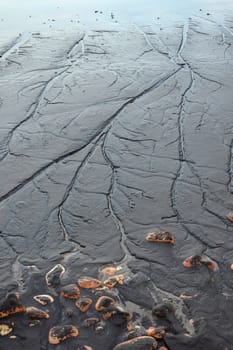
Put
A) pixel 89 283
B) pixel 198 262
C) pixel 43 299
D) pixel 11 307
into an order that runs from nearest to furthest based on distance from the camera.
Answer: pixel 11 307 → pixel 43 299 → pixel 89 283 → pixel 198 262

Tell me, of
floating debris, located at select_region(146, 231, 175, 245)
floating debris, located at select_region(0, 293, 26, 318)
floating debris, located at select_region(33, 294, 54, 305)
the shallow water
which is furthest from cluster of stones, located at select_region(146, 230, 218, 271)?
the shallow water

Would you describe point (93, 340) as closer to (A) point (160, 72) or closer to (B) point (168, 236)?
(B) point (168, 236)

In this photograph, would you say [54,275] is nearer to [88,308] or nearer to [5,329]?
[88,308]

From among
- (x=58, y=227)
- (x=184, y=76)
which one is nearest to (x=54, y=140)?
(x=58, y=227)

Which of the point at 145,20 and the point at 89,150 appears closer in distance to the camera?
the point at 89,150

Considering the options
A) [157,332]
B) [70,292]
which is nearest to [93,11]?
[70,292]
